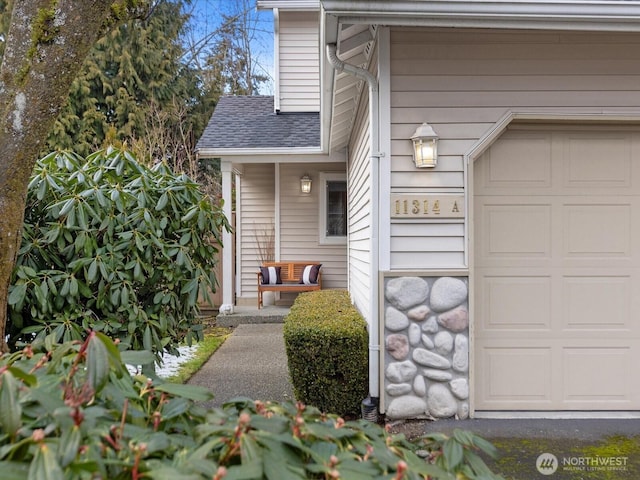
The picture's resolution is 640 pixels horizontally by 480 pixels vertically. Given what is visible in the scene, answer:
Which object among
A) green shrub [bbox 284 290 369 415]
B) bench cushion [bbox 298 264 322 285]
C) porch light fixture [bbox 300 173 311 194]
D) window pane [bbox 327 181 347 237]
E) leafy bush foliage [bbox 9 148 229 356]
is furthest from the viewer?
window pane [bbox 327 181 347 237]

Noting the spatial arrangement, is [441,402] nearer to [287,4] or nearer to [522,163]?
[522,163]

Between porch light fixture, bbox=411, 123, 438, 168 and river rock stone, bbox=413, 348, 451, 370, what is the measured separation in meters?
1.26

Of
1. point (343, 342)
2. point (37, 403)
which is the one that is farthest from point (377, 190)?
point (37, 403)

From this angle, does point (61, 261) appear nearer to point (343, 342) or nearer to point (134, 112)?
point (343, 342)

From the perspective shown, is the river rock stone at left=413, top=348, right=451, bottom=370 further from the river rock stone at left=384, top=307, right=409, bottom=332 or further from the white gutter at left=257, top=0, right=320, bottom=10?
the white gutter at left=257, top=0, right=320, bottom=10

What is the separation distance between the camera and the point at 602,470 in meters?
2.52

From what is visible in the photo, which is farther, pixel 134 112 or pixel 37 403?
pixel 134 112

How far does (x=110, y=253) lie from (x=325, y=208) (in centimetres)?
524

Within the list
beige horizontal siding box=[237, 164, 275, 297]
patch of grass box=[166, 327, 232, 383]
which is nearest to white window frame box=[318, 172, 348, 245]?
beige horizontal siding box=[237, 164, 275, 297]

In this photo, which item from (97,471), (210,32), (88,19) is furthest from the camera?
(210,32)

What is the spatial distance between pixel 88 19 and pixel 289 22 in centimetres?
725

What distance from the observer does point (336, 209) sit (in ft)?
26.4

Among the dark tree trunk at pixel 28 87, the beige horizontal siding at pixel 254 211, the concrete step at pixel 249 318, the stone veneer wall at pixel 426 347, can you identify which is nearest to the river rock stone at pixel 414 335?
the stone veneer wall at pixel 426 347

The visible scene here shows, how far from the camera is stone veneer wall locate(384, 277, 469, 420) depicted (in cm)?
303
